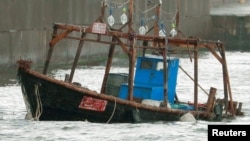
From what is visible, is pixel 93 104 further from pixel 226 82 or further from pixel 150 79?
pixel 226 82

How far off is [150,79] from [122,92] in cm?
85

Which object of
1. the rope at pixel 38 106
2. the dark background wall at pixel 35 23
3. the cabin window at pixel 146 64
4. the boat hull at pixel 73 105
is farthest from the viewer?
the dark background wall at pixel 35 23

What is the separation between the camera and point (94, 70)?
44.2 meters

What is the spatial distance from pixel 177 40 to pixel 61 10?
70.6ft

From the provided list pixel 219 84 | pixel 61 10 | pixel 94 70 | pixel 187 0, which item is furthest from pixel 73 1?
pixel 187 0

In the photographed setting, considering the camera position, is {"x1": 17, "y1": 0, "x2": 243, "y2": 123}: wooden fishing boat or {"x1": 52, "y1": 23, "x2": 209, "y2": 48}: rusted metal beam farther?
{"x1": 52, "y1": 23, "x2": 209, "y2": 48}: rusted metal beam

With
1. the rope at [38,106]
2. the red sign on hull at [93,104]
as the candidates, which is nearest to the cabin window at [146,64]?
the red sign on hull at [93,104]

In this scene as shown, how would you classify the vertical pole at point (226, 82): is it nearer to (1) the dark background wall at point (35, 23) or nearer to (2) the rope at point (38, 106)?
(2) the rope at point (38, 106)

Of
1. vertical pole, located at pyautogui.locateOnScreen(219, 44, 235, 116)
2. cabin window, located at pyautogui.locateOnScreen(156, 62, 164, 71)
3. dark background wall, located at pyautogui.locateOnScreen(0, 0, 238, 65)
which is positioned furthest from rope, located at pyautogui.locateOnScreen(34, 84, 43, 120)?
dark background wall, located at pyautogui.locateOnScreen(0, 0, 238, 65)

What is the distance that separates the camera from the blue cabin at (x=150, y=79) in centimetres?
2567

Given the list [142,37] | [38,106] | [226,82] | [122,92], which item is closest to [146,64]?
[122,92]

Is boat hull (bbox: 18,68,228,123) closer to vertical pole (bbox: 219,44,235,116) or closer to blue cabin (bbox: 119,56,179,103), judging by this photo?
blue cabin (bbox: 119,56,179,103)

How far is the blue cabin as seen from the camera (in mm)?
25672

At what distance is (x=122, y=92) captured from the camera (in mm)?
25703
